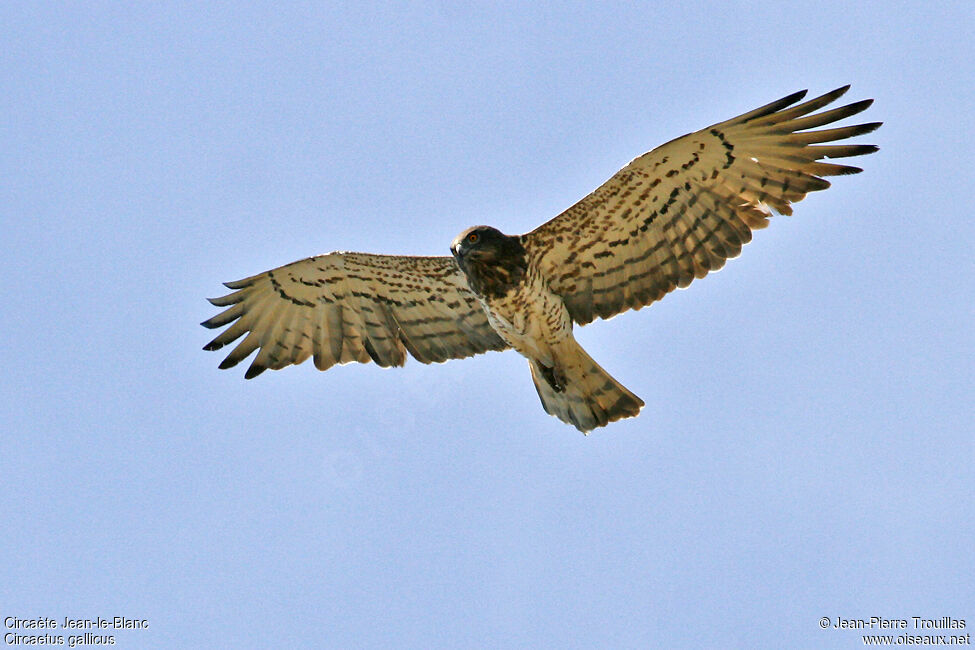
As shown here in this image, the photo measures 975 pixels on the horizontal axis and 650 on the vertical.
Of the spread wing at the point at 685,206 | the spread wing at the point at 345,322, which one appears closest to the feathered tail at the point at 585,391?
the spread wing at the point at 685,206

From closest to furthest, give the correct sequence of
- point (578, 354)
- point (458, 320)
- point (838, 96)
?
point (838, 96), point (578, 354), point (458, 320)

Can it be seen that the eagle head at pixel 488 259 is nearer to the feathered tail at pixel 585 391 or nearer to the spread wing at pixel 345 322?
the feathered tail at pixel 585 391

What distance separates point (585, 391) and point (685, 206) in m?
1.94

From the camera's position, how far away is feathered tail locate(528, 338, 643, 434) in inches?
442

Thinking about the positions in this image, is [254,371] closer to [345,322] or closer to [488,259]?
[345,322]

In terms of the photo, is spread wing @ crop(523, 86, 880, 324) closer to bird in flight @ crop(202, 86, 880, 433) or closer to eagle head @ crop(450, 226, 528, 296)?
bird in flight @ crop(202, 86, 880, 433)

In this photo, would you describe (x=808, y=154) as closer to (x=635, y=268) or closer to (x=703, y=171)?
(x=703, y=171)

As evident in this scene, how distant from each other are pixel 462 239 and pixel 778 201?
2858mm

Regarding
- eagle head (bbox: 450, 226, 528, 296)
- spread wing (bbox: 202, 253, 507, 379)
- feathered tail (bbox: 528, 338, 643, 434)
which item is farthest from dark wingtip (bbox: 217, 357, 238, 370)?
feathered tail (bbox: 528, 338, 643, 434)

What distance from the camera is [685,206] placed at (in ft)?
36.6

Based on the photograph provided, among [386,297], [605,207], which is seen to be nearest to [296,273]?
[386,297]

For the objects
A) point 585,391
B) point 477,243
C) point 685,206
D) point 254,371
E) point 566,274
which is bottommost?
point 585,391

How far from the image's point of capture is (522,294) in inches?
429

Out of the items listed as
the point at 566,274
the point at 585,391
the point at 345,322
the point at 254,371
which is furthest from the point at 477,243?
the point at 254,371
